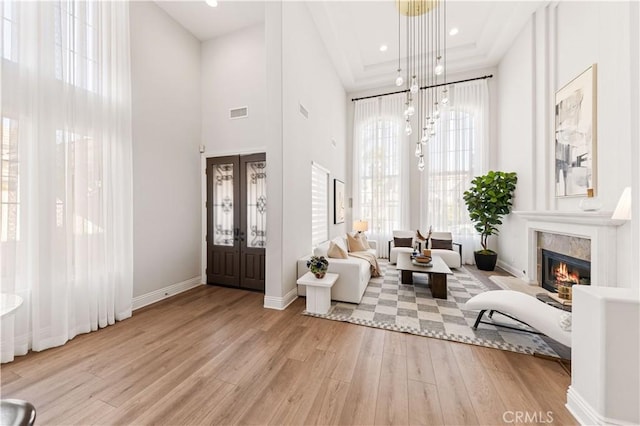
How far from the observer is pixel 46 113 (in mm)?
2412

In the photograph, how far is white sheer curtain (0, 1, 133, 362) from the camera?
2.23m

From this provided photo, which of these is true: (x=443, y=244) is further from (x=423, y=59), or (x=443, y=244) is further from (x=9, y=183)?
(x=9, y=183)

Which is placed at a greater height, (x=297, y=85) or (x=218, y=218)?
(x=297, y=85)

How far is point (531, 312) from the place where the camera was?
2.33 m

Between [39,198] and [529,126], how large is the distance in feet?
23.6

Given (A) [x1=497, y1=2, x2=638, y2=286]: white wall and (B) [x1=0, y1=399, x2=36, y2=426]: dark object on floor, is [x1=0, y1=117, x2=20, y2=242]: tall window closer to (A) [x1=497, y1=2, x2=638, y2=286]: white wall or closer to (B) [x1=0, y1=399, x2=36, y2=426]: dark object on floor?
(B) [x1=0, y1=399, x2=36, y2=426]: dark object on floor

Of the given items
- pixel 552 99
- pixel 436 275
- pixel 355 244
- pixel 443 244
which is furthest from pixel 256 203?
pixel 552 99

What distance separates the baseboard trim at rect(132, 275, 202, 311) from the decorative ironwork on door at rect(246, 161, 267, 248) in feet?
4.13

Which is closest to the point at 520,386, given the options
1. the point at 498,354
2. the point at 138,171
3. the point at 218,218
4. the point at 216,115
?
the point at 498,354

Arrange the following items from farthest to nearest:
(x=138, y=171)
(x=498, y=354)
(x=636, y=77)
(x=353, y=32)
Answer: (x=353, y=32) < (x=138, y=171) < (x=498, y=354) < (x=636, y=77)

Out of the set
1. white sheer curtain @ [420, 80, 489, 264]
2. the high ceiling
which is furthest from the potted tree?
the high ceiling

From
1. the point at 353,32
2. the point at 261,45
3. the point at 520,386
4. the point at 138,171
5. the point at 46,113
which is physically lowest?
the point at 520,386

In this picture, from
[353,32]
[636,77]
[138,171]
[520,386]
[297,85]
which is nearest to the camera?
[520,386]

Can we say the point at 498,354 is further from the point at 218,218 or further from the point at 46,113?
the point at 46,113
